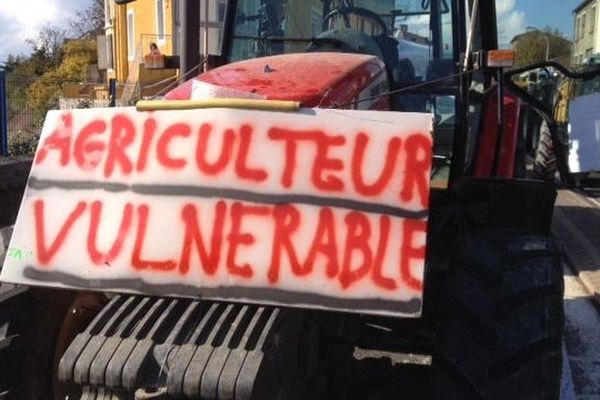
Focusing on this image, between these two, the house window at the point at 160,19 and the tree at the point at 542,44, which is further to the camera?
the tree at the point at 542,44

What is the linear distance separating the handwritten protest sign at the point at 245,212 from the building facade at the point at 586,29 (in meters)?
53.7

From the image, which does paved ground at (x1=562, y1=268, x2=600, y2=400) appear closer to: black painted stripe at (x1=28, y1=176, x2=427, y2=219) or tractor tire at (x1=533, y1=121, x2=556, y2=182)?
black painted stripe at (x1=28, y1=176, x2=427, y2=219)

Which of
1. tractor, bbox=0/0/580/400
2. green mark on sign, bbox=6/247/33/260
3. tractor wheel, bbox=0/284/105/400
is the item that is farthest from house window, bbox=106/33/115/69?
green mark on sign, bbox=6/247/33/260

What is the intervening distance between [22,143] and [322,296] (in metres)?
9.11

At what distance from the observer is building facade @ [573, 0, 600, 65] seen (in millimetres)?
54594

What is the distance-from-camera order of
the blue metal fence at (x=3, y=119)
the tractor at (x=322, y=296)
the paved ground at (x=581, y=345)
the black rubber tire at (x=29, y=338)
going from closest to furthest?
the tractor at (x=322, y=296), the black rubber tire at (x=29, y=338), the paved ground at (x=581, y=345), the blue metal fence at (x=3, y=119)

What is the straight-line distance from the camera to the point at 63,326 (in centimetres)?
363

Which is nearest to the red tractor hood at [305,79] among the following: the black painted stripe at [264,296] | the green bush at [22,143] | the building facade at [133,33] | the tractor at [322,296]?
the tractor at [322,296]

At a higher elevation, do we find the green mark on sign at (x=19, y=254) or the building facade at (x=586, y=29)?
the building facade at (x=586, y=29)

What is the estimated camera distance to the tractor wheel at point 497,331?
3129mm

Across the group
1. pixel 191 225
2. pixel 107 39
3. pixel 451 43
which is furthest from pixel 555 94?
pixel 107 39

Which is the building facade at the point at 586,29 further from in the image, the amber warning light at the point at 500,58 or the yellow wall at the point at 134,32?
the amber warning light at the point at 500,58

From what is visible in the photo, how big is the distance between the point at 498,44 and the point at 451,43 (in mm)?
1560

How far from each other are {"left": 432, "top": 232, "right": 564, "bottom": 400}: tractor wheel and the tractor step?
681 mm
